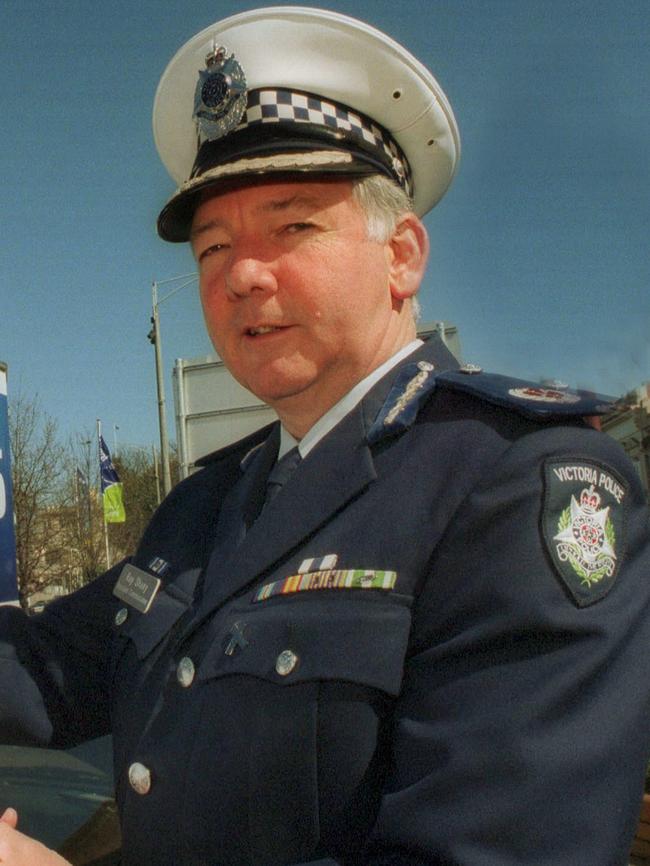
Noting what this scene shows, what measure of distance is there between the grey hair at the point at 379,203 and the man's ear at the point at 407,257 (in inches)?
0.8

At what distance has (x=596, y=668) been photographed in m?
1.04

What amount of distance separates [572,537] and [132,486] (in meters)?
41.1

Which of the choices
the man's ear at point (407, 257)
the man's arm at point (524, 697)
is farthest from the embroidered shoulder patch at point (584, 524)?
the man's ear at point (407, 257)

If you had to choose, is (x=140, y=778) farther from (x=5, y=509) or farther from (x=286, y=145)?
(x=5, y=509)

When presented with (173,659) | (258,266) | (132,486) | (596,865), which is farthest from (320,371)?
(132,486)

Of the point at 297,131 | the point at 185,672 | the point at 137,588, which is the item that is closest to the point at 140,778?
the point at 185,672

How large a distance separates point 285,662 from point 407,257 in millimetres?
851

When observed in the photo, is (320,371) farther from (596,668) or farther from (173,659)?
(596,668)

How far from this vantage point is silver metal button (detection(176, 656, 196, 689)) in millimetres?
1356

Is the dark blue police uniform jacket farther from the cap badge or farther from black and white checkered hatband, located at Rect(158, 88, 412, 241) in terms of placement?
the cap badge

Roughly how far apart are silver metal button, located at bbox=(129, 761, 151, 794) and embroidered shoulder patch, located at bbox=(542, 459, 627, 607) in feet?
2.48

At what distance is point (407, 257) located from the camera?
167 centimetres

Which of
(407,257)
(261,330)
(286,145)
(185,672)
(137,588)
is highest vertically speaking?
(286,145)

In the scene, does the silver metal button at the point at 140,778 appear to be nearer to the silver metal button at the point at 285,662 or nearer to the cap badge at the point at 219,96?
the silver metal button at the point at 285,662
